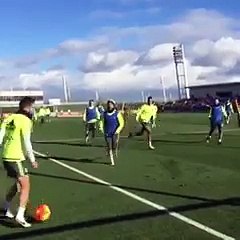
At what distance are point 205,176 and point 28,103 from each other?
5806mm

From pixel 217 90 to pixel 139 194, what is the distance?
320ft

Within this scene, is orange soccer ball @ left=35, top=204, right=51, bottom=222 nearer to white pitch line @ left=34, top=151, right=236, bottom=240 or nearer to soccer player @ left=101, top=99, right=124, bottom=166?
white pitch line @ left=34, top=151, right=236, bottom=240

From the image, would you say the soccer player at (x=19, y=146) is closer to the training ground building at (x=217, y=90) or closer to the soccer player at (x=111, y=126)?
the soccer player at (x=111, y=126)

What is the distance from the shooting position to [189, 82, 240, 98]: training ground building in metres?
103

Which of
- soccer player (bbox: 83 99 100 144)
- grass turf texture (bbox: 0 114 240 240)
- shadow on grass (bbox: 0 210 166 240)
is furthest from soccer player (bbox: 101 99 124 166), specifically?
soccer player (bbox: 83 99 100 144)

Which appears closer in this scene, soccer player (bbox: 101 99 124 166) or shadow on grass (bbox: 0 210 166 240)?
shadow on grass (bbox: 0 210 166 240)

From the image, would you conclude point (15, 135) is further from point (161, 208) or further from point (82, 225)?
point (161, 208)

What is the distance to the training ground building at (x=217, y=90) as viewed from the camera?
338 ft

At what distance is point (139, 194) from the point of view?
11.2m

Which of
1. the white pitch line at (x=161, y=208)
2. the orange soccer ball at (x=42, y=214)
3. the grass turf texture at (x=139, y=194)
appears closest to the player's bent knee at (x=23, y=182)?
the orange soccer ball at (x=42, y=214)

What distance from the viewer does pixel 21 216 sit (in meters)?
8.76

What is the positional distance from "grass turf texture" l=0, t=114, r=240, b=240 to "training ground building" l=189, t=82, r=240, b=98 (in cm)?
8397

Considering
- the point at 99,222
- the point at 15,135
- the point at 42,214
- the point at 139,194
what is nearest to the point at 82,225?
the point at 99,222

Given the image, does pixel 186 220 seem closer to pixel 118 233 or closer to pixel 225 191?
pixel 118 233
